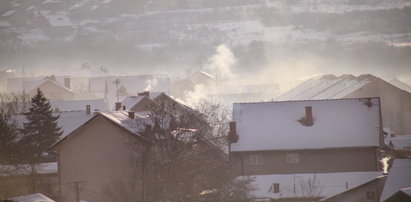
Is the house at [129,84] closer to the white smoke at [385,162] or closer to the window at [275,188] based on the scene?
the white smoke at [385,162]

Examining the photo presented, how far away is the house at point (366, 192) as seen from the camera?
2992 centimetres

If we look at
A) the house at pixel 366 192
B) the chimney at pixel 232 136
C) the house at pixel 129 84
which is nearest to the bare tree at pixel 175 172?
the chimney at pixel 232 136

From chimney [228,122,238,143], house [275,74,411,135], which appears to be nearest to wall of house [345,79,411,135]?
house [275,74,411,135]

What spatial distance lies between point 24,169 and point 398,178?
17332mm

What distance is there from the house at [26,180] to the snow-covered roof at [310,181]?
26.2 ft

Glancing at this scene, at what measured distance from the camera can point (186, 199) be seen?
98.1 feet

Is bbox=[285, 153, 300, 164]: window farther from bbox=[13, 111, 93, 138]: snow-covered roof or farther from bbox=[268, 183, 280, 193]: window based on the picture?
bbox=[13, 111, 93, 138]: snow-covered roof

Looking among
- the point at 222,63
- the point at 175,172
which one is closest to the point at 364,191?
the point at 175,172

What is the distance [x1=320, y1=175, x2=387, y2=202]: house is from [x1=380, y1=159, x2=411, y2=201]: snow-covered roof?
370cm

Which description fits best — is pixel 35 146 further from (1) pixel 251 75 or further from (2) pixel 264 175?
(1) pixel 251 75

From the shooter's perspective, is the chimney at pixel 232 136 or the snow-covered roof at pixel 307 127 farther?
the chimney at pixel 232 136

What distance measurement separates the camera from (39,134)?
139ft

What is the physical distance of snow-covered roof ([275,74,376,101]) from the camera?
57969 millimetres

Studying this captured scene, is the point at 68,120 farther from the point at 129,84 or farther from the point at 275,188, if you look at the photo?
the point at 129,84
